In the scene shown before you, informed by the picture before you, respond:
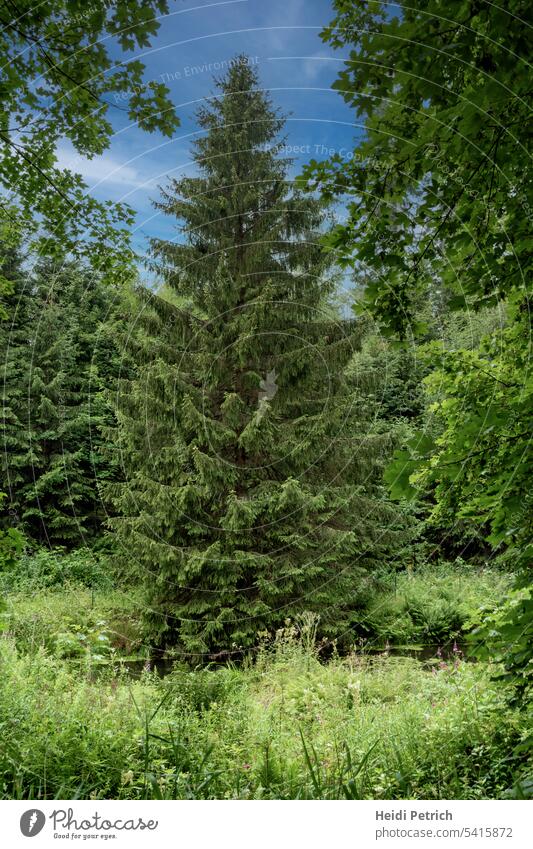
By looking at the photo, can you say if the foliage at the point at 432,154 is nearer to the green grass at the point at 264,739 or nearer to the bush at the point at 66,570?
the green grass at the point at 264,739

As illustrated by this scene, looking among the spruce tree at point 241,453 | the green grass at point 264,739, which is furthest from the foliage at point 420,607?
the green grass at point 264,739

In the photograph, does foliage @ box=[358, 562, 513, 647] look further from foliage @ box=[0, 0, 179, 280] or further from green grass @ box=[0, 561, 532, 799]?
foliage @ box=[0, 0, 179, 280]

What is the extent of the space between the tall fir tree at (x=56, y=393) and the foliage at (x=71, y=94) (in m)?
0.77

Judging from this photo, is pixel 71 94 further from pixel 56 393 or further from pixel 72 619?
pixel 72 619

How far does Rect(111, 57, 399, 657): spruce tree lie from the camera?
5.28 meters

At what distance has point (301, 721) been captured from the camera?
2.82 metres

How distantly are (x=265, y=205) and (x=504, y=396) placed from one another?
10.3 feet

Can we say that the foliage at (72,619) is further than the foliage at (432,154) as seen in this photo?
Yes

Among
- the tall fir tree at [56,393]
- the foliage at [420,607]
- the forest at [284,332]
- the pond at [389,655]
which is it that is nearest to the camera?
the forest at [284,332]

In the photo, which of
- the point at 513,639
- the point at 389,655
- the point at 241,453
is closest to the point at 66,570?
the point at 241,453
